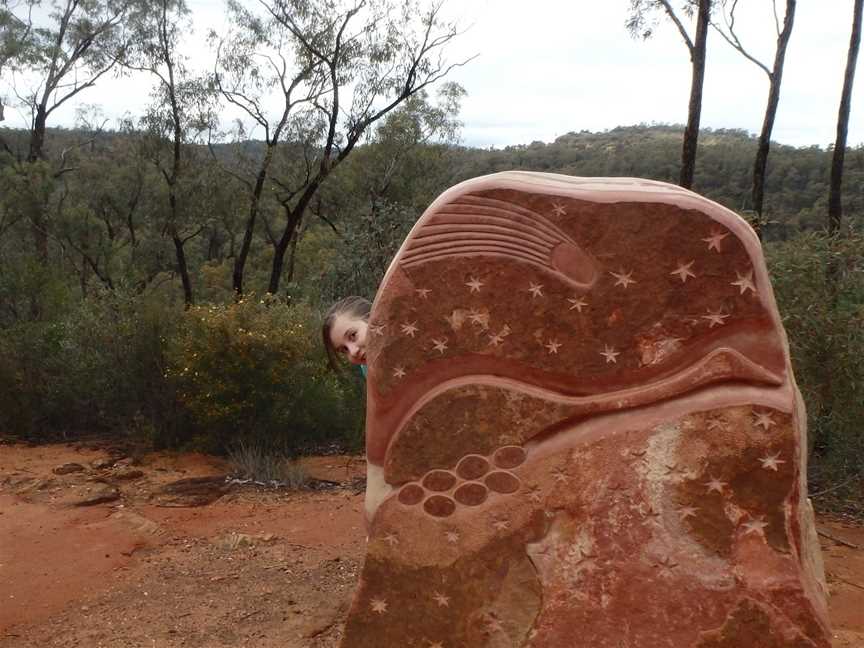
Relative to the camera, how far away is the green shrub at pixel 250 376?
838 cm

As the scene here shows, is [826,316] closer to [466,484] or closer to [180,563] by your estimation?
[466,484]

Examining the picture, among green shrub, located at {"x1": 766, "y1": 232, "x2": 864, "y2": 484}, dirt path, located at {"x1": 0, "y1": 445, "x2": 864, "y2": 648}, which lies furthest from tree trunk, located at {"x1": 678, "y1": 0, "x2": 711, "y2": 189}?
dirt path, located at {"x1": 0, "y1": 445, "x2": 864, "y2": 648}

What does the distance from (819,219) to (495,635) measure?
520 inches

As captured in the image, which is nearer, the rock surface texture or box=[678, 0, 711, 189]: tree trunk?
the rock surface texture

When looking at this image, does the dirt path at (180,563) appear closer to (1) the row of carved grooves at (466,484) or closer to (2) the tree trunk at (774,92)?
(1) the row of carved grooves at (466,484)

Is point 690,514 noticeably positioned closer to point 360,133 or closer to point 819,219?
point 360,133

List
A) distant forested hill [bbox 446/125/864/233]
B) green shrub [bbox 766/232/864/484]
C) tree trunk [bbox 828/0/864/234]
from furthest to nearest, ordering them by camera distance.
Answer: distant forested hill [bbox 446/125/864/233], tree trunk [bbox 828/0/864/234], green shrub [bbox 766/232/864/484]

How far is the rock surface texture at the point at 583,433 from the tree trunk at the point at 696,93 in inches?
272

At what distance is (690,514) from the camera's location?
9.77 ft

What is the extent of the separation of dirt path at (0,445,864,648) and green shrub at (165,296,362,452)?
0.61 metres

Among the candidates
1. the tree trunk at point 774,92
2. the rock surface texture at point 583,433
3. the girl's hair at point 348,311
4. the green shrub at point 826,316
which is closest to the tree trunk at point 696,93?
the tree trunk at point 774,92

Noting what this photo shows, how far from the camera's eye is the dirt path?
478 cm

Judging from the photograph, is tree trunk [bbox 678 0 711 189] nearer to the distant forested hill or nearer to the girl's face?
the distant forested hill

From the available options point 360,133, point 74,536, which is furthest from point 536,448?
point 360,133
